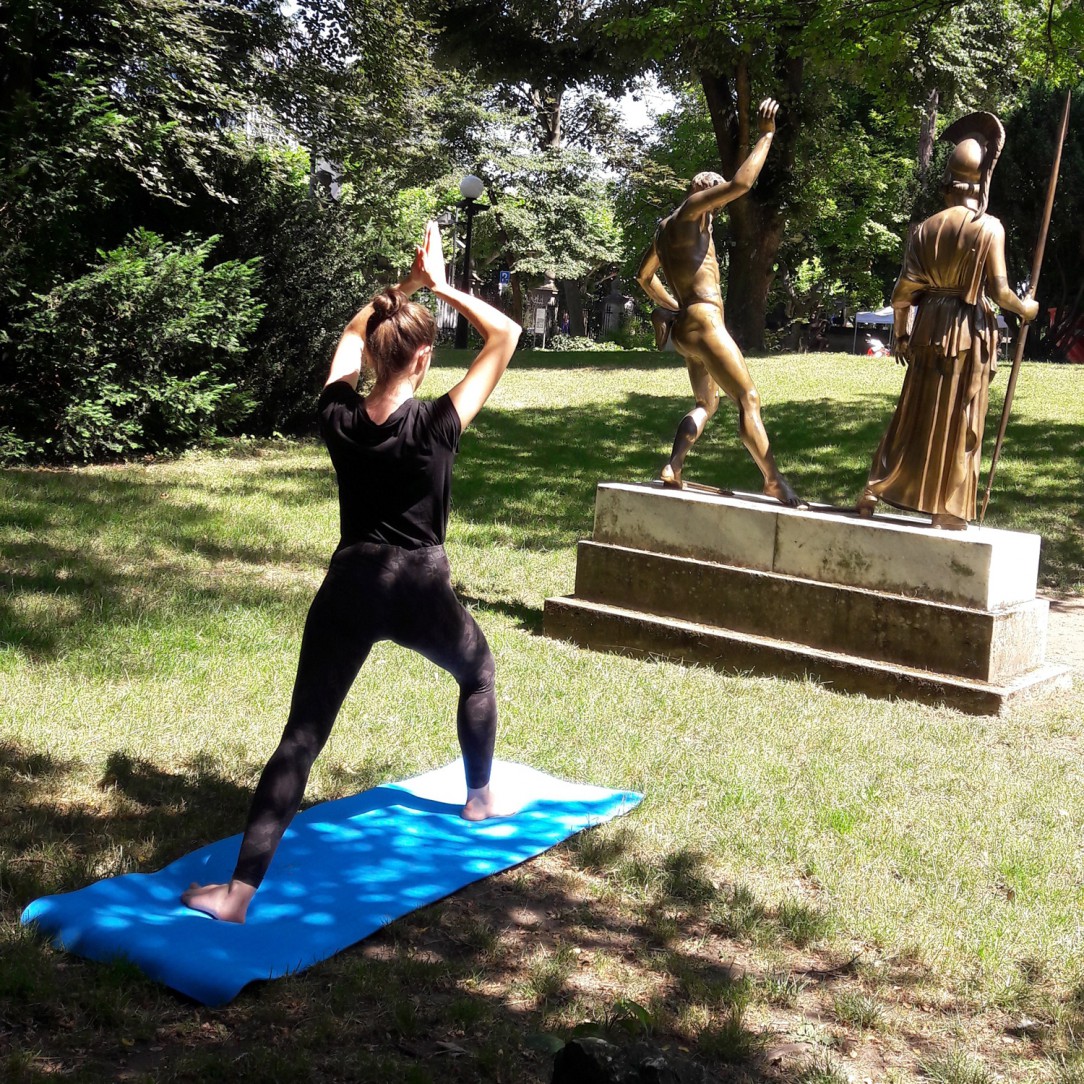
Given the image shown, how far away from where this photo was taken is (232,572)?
929 cm

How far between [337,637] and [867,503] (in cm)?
427

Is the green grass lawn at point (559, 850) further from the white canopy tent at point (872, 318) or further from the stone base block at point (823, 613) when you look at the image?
the white canopy tent at point (872, 318)

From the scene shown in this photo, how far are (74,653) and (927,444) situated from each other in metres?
4.78

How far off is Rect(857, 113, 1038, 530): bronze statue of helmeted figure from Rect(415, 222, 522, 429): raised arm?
3.66 metres

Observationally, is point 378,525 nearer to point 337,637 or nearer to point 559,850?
point 337,637

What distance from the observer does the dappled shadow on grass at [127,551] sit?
7562mm

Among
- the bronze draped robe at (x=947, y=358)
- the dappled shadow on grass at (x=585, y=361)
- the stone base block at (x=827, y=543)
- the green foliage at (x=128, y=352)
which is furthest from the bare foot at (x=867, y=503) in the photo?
the dappled shadow on grass at (x=585, y=361)

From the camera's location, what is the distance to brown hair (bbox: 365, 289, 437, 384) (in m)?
4.05

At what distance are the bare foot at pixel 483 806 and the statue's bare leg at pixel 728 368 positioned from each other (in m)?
3.44

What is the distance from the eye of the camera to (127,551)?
9484 mm

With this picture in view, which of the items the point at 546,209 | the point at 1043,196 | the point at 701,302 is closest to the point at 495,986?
the point at 701,302

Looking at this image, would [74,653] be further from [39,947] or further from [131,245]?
[131,245]

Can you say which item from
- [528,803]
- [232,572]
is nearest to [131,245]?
[232,572]

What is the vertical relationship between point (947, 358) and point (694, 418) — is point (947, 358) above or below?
above
